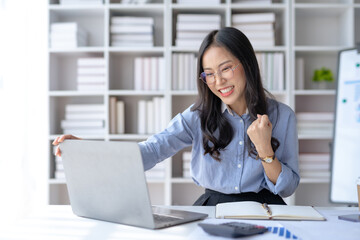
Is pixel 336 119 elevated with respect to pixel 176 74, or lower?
lower

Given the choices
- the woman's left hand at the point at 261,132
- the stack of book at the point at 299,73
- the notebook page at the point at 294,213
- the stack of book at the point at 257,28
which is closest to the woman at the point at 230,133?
the woman's left hand at the point at 261,132

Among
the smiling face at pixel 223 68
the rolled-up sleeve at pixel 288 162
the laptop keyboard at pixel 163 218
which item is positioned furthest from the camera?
the smiling face at pixel 223 68

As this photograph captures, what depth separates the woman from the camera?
1.62 m

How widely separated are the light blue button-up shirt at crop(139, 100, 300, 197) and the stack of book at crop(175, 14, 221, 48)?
132 cm

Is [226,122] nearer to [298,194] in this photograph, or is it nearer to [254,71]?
[254,71]

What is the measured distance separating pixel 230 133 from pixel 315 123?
4.89 ft

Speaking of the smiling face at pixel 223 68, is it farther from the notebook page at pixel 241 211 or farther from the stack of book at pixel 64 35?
the stack of book at pixel 64 35

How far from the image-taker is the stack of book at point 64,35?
9.78 feet

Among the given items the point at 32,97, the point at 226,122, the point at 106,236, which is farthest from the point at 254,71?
the point at 32,97

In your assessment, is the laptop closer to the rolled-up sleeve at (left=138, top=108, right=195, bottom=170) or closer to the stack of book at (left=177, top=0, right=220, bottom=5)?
the rolled-up sleeve at (left=138, top=108, right=195, bottom=170)

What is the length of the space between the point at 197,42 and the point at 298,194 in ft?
4.80

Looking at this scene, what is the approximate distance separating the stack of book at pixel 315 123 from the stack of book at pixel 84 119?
1460 millimetres

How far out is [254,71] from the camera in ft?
5.49

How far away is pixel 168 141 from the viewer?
5.60 ft
